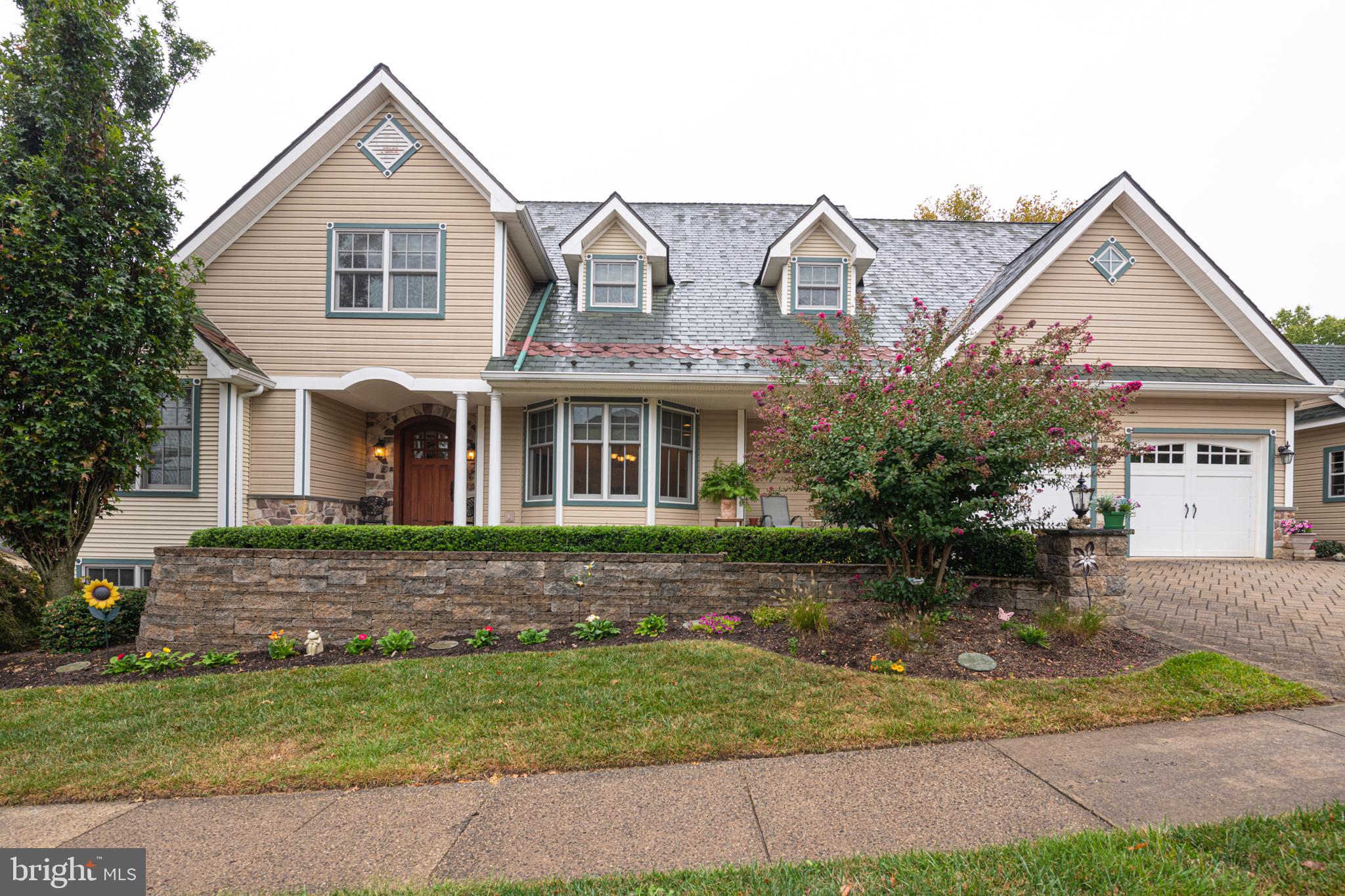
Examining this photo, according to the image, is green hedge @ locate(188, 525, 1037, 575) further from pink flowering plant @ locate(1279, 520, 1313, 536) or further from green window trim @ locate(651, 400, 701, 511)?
pink flowering plant @ locate(1279, 520, 1313, 536)

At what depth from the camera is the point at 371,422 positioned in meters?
12.3

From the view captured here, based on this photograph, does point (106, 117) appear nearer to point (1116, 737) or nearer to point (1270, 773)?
point (1116, 737)

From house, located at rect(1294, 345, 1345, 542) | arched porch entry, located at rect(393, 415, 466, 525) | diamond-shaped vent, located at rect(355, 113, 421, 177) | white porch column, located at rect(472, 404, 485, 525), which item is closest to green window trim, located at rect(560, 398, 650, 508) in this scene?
white porch column, located at rect(472, 404, 485, 525)

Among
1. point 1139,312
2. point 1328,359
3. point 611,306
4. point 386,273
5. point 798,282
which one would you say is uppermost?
point 798,282

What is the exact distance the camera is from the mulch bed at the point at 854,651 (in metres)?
5.55

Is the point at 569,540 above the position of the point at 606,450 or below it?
below

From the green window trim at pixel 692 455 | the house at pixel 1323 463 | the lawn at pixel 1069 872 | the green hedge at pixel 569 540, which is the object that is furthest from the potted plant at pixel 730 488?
the house at pixel 1323 463

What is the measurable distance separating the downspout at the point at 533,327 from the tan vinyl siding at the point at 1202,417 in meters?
10.5

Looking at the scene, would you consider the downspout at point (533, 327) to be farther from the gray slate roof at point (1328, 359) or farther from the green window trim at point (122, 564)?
the gray slate roof at point (1328, 359)

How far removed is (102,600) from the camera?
7230 mm

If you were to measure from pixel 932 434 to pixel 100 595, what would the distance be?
9046 millimetres

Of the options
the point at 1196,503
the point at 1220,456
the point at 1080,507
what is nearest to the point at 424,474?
the point at 1080,507

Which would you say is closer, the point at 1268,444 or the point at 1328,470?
the point at 1268,444

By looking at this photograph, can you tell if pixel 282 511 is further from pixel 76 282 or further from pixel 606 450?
pixel 606 450
